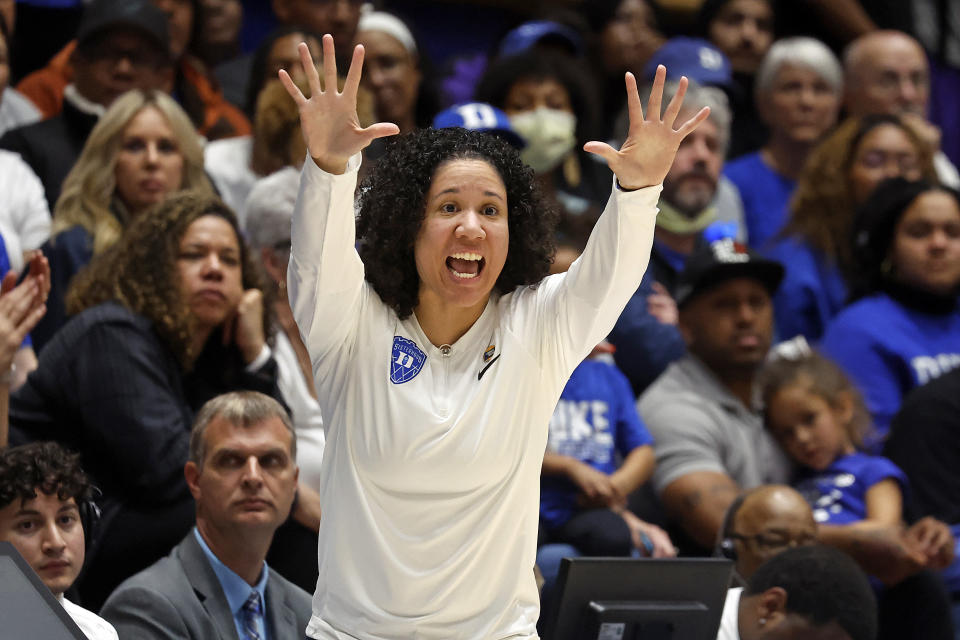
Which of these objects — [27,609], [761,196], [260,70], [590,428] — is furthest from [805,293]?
[27,609]

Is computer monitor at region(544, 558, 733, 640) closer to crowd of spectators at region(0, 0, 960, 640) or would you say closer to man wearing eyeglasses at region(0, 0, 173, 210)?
crowd of spectators at region(0, 0, 960, 640)

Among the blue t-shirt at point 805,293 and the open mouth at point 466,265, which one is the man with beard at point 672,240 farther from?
the open mouth at point 466,265

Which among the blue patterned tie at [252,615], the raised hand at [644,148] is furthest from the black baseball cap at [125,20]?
the raised hand at [644,148]

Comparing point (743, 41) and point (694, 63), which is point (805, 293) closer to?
point (694, 63)

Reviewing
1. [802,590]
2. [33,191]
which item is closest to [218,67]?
[33,191]

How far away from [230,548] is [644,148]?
5.28 feet

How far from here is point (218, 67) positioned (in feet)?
21.1

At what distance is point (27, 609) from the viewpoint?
7.83ft

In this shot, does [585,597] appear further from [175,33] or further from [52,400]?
[175,33]

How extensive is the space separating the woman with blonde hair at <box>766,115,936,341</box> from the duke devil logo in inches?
141

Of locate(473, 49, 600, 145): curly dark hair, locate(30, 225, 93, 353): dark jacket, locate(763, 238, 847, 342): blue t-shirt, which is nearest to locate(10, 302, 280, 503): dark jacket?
locate(30, 225, 93, 353): dark jacket

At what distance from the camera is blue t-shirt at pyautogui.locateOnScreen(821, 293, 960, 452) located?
5.48 metres

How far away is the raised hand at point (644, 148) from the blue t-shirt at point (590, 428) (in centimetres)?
193

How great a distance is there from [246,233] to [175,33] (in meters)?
1.51
